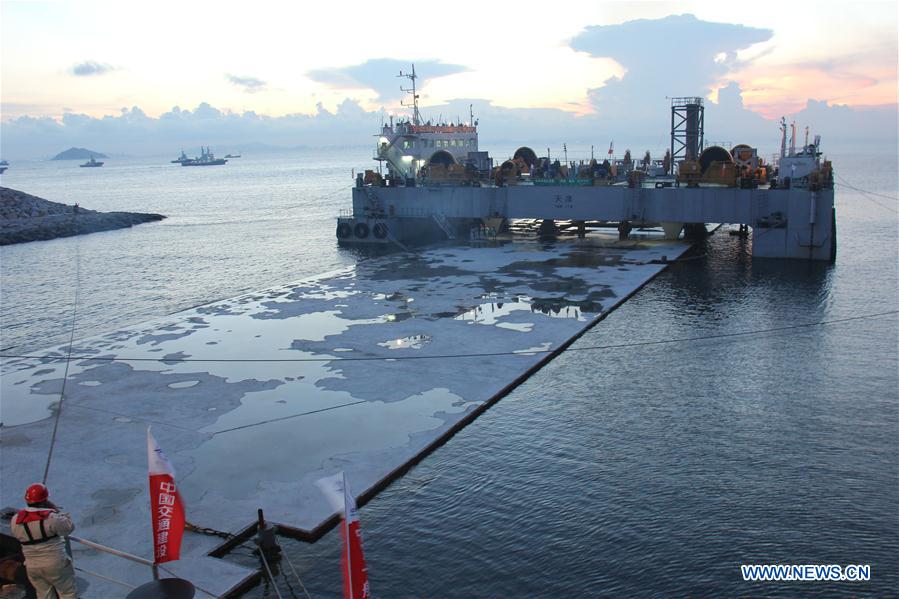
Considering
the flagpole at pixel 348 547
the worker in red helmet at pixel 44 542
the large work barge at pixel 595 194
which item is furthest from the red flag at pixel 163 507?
the large work barge at pixel 595 194

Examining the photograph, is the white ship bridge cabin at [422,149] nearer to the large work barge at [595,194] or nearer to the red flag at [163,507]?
the large work barge at [595,194]

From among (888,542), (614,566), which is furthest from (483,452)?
(888,542)

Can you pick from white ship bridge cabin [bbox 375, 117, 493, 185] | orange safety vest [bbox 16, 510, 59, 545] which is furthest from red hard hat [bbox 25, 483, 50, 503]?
white ship bridge cabin [bbox 375, 117, 493, 185]

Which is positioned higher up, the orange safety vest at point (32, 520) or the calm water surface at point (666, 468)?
the orange safety vest at point (32, 520)

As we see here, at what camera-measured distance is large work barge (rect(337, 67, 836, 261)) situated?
38.0 meters

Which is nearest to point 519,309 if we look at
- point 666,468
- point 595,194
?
point 666,468

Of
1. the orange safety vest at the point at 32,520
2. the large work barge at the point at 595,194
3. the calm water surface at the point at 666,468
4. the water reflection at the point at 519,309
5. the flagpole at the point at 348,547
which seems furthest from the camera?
the large work barge at the point at 595,194

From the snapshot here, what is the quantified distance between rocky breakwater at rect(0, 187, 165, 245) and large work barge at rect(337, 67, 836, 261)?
28.3 meters

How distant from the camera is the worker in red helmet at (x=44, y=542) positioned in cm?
734

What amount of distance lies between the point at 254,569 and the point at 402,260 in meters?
30.6

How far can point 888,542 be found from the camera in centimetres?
1136

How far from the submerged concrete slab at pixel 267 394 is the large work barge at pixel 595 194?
10615mm

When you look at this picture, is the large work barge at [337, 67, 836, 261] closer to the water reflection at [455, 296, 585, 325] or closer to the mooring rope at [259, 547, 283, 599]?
the water reflection at [455, 296, 585, 325]

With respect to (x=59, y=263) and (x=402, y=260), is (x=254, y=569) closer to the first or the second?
(x=402, y=260)
